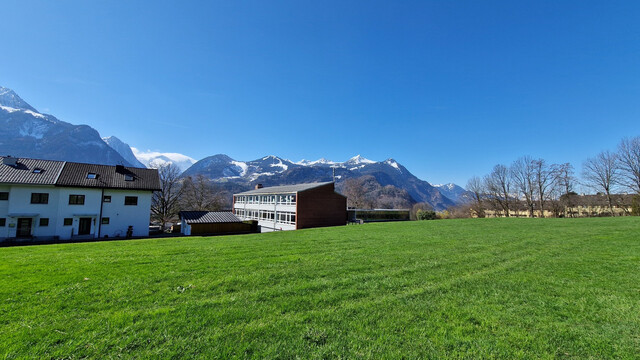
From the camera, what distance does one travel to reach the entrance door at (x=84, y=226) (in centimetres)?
2838

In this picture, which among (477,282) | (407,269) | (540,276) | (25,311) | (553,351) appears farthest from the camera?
(407,269)

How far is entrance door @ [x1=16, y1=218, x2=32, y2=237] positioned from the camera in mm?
26297

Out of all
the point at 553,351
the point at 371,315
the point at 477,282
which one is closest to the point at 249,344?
the point at 371,315

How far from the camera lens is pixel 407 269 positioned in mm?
7637

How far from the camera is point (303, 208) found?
1455 inches

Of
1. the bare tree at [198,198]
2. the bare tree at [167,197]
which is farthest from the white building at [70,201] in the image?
the bare tree at [198,198]

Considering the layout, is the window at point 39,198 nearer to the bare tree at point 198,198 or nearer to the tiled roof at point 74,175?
the tiled roof at point 74,175

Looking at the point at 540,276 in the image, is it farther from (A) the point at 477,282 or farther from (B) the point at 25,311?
(B) the point at 25,311

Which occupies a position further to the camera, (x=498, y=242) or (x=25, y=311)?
(x=498, y=242)

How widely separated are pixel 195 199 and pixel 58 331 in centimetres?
5489

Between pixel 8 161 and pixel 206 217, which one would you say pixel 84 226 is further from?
pixel 206 217

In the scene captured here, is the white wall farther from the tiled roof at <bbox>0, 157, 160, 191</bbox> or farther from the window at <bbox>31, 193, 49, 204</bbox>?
the tiled roof at <bbox>0, 157, 160, 191</bbox>

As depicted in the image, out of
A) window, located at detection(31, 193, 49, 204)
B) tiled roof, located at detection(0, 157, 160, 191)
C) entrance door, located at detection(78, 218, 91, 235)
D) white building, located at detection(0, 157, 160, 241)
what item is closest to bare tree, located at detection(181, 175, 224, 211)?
tiled roof, located at detection(0, 157, 160, 191)

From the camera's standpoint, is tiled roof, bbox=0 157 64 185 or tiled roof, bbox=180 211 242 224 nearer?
tiled roof, bbox=0 157 64 185
